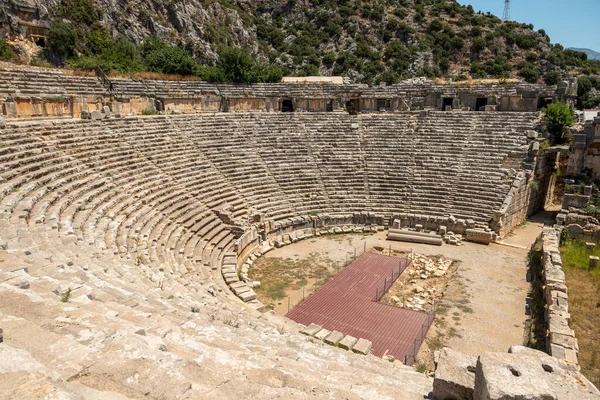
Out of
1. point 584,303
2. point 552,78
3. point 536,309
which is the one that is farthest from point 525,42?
point 536,309

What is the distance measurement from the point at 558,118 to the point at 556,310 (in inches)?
458

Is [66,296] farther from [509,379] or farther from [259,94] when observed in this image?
[259,94]

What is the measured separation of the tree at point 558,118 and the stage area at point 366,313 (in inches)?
429

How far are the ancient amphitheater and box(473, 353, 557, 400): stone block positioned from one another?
2 cm

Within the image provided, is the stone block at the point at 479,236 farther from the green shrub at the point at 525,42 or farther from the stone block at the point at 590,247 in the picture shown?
the green shrub at the point at 525,42

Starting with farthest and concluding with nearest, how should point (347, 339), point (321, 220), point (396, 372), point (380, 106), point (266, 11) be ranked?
point (266, 11) < point (380, 106) < point (321, 220) < point (347, 339) < point (396, 372)

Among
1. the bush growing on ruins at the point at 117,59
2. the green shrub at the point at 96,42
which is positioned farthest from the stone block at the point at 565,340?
the green shrub at the point at 96,42

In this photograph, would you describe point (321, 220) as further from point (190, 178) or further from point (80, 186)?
point (80, 186)

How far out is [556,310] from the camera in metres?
8.73

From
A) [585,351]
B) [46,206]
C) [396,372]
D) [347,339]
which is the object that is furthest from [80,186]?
[585,351]

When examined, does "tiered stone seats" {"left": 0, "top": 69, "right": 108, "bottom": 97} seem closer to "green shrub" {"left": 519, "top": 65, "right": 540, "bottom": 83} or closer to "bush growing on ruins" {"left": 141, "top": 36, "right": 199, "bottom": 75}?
"bush growing on ruins" {"left": 141, "top": 36, "right": 199, "bottom": 75}

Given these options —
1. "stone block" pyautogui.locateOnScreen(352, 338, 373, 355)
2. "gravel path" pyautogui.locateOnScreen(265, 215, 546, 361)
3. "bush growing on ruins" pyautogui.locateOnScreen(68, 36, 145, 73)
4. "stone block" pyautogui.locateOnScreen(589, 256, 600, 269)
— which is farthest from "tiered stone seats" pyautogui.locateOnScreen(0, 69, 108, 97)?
"stone block" pyautogui.locateOnScreen(589, 256, 600, 269)

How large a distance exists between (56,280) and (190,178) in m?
9.71

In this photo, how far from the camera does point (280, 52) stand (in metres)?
44.4
